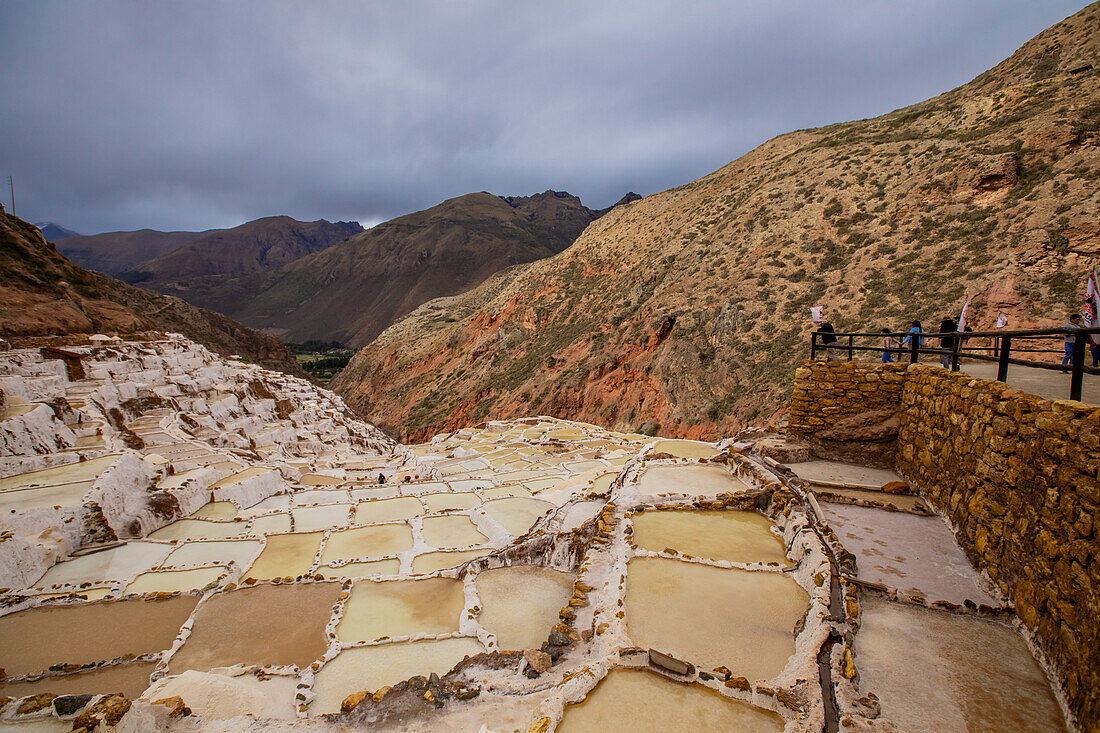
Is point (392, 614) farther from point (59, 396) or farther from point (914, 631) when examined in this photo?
point (59, 396)

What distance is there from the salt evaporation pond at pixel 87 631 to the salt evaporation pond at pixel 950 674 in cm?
963

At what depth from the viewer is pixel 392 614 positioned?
7.88 meters

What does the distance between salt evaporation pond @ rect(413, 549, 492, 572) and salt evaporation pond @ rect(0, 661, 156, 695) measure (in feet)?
13.5

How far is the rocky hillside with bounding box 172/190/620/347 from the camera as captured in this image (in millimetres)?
132500

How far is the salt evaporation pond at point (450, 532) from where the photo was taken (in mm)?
10828

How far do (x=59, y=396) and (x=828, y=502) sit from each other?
23.7 m

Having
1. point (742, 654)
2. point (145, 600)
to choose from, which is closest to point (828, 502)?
point (742, 654)

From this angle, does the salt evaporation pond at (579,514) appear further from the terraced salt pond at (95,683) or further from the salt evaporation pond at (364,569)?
the terraced salt pond at (95,683)

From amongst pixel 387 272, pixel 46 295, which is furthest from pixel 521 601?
pixel 387 272

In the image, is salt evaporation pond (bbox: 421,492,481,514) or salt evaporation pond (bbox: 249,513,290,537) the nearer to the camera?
salt evaporation pond (bbox: 249,513,290,537)

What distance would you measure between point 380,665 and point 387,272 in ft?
514

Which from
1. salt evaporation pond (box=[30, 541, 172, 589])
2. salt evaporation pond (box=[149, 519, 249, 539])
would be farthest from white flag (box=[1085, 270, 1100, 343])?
salt evaporation pond (box=[30, 541, 172, 589])

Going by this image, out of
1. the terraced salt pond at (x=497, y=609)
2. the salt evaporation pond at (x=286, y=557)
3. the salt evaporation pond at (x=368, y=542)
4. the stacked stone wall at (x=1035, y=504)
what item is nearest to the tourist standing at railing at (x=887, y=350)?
the stacked stone wall at (x=1035, y=504)

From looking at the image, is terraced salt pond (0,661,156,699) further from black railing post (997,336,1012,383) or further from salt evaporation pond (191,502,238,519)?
black railing post (997,336,1012,383)
